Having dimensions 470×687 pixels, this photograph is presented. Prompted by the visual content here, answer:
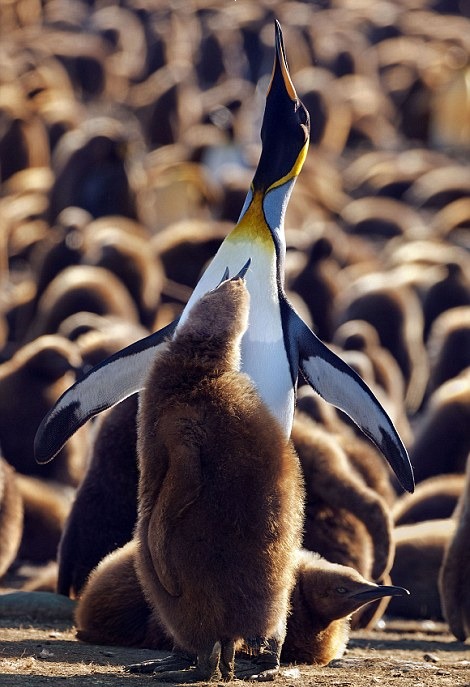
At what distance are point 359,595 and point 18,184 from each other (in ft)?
54.3

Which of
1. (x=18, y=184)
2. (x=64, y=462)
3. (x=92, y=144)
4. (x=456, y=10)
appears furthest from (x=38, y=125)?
(x=456, y=10)

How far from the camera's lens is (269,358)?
197 inches

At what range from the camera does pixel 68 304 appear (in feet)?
38.3

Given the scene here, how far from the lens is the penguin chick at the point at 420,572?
280 inches

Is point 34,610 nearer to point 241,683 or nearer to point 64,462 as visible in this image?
point 241,683

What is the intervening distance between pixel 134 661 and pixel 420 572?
2661 millimetres

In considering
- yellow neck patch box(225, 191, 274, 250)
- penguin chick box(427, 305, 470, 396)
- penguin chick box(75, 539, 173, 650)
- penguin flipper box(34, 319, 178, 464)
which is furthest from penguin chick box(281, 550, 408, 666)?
penguin chick box(427, 305, 470, 396)

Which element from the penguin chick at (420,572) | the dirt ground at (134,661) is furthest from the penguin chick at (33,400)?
the dirt ground at (134,661)

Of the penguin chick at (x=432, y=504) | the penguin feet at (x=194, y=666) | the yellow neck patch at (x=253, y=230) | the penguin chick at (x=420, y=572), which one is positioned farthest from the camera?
the penguin chick at (x=432, y=504)

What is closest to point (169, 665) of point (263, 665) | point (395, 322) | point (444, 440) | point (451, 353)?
point (263, 665)

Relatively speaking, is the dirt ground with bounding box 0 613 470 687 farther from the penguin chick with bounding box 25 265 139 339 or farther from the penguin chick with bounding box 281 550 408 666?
the penguin chick with bounding box 25 265 139 339

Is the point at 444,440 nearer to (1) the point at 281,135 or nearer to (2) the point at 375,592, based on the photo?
(1) the point at 281,135

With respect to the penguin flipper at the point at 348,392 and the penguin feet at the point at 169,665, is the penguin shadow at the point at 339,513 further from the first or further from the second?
the penguin feet at the point at 169,665

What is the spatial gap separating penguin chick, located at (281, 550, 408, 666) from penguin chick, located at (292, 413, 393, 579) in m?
0.66
